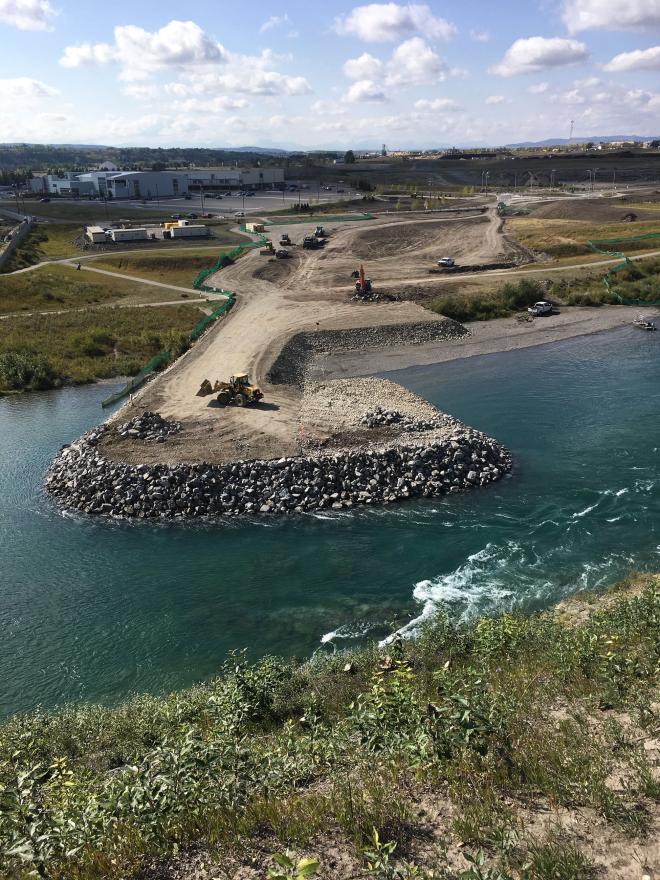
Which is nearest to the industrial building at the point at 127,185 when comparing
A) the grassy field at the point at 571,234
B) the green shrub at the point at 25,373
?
the grassy field at the point at 571,234

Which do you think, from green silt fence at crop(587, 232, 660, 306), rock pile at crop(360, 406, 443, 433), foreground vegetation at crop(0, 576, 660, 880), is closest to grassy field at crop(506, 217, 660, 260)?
green silt fence at crop(587, 232, 660, 306)

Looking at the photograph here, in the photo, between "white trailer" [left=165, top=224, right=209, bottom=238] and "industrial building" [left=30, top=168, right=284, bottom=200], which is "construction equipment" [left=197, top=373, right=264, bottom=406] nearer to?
"white trailer" [left=165, top=224, right=209, bottom=238]

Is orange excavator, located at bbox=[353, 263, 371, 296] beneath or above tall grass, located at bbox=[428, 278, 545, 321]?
above

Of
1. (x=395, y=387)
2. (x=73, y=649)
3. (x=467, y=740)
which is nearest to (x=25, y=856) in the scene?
(x=467, y=740)

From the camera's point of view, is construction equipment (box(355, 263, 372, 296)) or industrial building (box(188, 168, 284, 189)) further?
industrial building (box(188, 168, 284, 189))

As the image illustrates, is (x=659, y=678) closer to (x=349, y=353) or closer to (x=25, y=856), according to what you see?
(x=25, y=856)
